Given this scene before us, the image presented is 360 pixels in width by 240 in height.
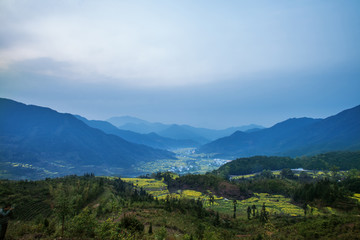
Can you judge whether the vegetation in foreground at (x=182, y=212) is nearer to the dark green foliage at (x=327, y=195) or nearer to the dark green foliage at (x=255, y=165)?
the dark green foliage at (x=327, y=195)

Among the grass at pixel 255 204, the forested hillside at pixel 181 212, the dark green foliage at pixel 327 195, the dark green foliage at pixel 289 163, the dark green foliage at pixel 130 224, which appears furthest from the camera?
the dark green foliage at pixel 289 163

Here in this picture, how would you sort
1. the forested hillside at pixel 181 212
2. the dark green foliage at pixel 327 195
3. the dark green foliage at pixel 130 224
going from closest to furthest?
the forested hillside at pixel 181 212, the dark green foliage at pixel 130 224, the dark green foliage at pixel 327 195

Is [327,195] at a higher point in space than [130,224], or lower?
lower

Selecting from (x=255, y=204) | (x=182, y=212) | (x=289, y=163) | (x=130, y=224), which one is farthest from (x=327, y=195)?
(x=289, y=163)

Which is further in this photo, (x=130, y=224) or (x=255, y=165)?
(x=255, y=165)

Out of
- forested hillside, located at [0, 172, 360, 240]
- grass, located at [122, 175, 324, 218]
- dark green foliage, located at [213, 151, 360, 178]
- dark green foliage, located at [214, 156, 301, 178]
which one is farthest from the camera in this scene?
dark green foliage, located at [214, 156, 301, 178]

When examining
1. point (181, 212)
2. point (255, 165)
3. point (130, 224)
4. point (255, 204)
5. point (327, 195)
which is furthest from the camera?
point (255, 165)

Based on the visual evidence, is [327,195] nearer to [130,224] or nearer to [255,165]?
[130,224]

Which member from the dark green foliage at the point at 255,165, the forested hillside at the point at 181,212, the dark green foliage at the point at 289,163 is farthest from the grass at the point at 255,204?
the dark green foliage at the point at 255,165

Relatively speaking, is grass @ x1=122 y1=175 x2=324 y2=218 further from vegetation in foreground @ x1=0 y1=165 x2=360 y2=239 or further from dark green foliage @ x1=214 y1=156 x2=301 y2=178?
dark green foliage @ x1=214 y1=156 x2=301 y2=178

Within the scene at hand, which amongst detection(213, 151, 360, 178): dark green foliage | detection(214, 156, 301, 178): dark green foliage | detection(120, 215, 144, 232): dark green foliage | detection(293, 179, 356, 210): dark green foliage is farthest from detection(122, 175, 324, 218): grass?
detection(214, 156, 301, 178): dark green foliage

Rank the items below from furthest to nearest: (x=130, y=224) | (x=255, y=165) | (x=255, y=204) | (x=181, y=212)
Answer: (x=255, y=165) < (x=255, y=204) < (x=181, y=212) < (x=130, y=224)

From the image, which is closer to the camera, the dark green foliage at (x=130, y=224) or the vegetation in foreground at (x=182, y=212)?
the vegetation in foreground at (x=182, y=212)

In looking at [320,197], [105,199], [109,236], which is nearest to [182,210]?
[105,199]
